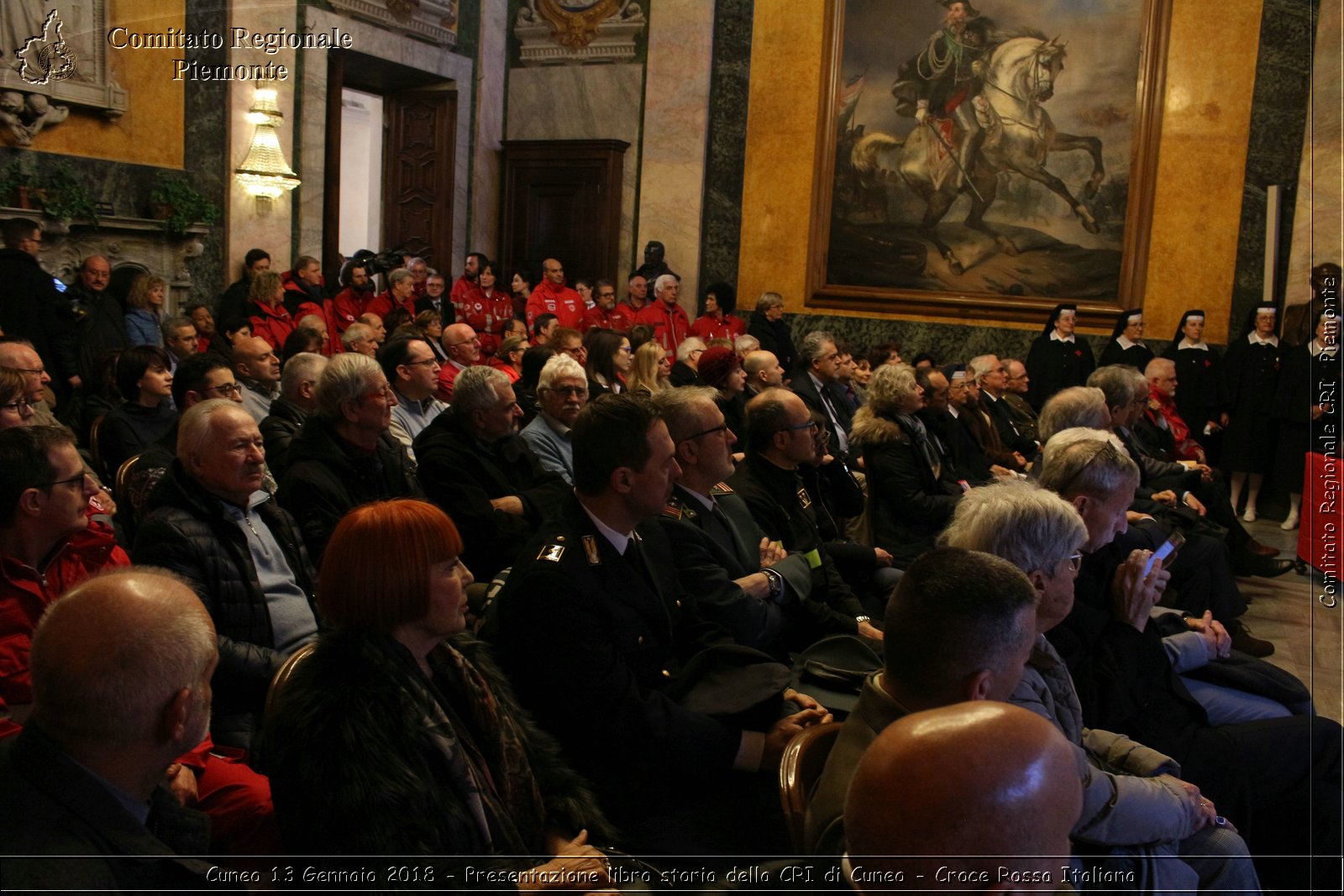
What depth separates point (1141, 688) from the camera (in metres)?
2.99

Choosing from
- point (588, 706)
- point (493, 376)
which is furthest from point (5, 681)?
point (493, 376)

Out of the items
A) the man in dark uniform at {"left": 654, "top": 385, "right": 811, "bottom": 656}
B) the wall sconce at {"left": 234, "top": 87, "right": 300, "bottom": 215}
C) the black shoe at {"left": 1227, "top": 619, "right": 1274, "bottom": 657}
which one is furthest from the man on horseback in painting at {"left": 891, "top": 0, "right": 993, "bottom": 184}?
the man in dark uniform at {"left": 654, "top": 385, "right": 811, "bottom": 656}

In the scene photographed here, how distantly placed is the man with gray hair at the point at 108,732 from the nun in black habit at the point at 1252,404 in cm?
1126

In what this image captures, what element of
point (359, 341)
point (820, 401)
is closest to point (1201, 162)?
point (820, 401)

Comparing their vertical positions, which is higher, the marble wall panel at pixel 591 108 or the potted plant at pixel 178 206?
the marble wall panel at pixel 591 108

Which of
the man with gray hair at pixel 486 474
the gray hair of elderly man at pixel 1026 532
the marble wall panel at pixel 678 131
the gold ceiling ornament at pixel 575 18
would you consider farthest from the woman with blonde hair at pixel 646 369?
the gold ceiling ornament at pixel 575 18

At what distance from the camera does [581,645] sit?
2537mm

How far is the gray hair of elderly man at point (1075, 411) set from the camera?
535cm

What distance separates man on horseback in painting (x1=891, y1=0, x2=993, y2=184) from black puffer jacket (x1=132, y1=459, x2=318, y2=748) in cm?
1141

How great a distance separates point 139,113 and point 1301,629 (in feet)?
32.0

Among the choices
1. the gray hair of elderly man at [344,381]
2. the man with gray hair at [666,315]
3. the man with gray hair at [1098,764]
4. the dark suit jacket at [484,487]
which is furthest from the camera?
the man with gray hair at [666,315]

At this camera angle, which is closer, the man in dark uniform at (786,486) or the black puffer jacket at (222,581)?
the black puffer jacket at (222,581)

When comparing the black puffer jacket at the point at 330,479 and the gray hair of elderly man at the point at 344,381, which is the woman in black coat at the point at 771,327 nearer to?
the black puffer jacket at the point at 330,479

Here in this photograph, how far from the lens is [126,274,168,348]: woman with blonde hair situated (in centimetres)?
825
